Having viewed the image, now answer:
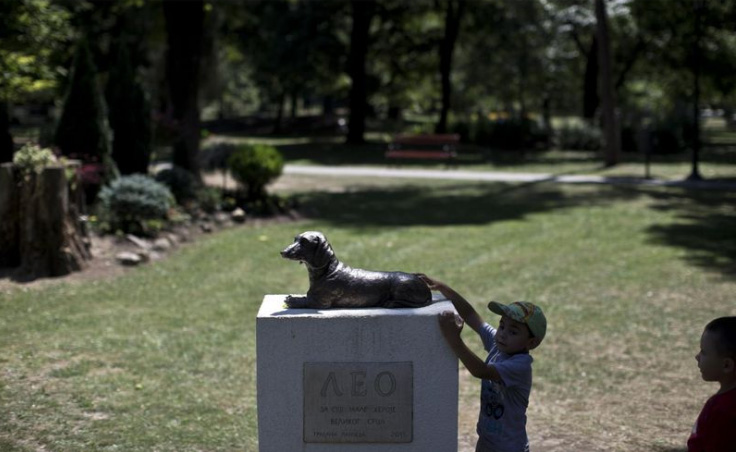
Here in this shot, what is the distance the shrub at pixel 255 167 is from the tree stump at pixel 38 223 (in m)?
5.34

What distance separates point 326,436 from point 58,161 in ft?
27.9

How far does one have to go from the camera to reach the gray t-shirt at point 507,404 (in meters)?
4.58

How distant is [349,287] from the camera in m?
4.95

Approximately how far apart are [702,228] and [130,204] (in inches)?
392

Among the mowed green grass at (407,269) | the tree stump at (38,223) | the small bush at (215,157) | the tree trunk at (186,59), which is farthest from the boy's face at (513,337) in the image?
the small bush at (215,157)

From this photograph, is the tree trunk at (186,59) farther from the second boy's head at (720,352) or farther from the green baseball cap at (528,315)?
the second boy's head at (720,352)

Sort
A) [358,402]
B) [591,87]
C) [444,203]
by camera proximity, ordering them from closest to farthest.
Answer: [358,402]
[444,203]
[591,87]

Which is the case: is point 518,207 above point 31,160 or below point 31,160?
below

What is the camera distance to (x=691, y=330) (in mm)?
9664

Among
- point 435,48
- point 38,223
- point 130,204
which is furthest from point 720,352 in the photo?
point 435,48

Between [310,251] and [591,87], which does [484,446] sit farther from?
[591,87]

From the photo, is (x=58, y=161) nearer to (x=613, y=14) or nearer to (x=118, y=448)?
(x=118, y=448)

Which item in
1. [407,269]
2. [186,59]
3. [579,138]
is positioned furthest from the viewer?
[579,138]

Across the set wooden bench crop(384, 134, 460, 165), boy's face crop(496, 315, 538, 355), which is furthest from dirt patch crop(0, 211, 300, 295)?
wooden bench crop(384, 134, 460, 165)
